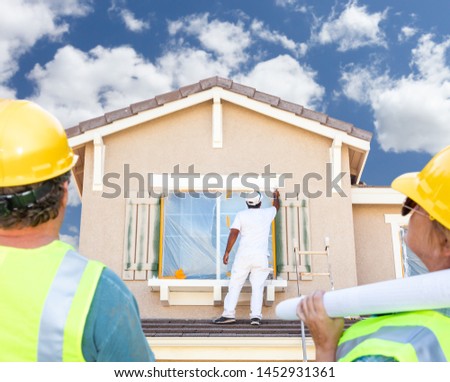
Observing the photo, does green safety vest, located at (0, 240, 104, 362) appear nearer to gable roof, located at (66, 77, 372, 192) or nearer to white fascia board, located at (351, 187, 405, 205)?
gable roof, located at (66, 77, 372, 192)

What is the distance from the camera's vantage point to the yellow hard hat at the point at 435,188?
1.78 meters

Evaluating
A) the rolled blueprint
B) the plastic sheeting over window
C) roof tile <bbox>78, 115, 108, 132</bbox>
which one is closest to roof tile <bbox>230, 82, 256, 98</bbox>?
the plastic sheeting over window

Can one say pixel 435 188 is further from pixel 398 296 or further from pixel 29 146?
pixel 29 146

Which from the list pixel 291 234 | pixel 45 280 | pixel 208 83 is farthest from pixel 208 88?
pixel 45 280

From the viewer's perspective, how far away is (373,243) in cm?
955

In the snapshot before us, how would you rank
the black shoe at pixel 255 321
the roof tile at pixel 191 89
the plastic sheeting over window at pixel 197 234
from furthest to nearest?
the roof tile at pixel 191 89 < the plastic sheeting over window at pixel 197 234 < the black shoe at pixel 255 321

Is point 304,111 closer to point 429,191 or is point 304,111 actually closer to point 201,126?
point 201,126

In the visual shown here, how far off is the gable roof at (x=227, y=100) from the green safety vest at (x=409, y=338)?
26.2 ft

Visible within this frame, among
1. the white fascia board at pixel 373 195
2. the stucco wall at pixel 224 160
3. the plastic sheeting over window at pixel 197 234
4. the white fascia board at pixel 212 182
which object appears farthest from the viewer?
the white fascia board at pixel 373 195

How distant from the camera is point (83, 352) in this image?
5.34 feet

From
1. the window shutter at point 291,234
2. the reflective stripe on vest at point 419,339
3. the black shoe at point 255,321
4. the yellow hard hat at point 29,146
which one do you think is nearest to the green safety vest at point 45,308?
the yellow hard hat at point 29,146

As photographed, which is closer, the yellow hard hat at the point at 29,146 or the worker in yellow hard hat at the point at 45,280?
the worker in yellow hard hat at the point at 45,280

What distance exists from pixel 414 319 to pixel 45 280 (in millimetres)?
979

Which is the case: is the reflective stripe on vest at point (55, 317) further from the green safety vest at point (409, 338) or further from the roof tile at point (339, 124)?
the roof tile at point (339, 124)
